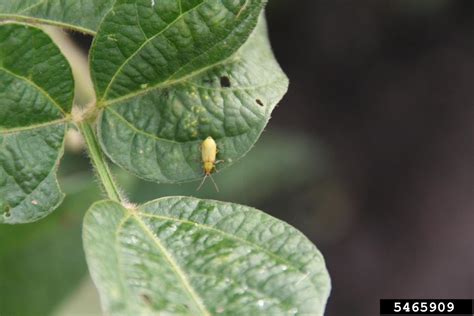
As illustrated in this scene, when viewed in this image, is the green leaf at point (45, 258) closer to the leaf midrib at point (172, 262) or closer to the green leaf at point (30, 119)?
the green leaf at point (30, 119)

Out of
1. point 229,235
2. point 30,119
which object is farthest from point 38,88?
point 229,235

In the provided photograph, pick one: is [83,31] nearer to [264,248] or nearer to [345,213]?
[264,248]

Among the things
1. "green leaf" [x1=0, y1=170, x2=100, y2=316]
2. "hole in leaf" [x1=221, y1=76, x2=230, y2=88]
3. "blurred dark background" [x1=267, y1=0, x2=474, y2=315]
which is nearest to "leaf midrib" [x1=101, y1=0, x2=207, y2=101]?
"hole in leaf" [x1=221, y1=76, x2=230, y2=88]

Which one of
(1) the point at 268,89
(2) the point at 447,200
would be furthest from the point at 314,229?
(1) the point at 268,89

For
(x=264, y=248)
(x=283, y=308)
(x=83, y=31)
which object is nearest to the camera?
(x=283, y=308)

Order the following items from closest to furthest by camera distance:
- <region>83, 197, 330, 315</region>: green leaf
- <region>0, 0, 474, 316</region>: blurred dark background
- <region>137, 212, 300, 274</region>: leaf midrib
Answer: <region>83, 197, 330, 315</region>: green leaf, <region>137, 212, 300, 274</region>: leaf midrib, <region>0, 0, 474, 316</region>: blurred dark background

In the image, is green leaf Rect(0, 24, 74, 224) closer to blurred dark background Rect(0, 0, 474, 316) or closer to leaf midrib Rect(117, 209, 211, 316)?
leaf midrib Rect(117, 209, 211, 316)
